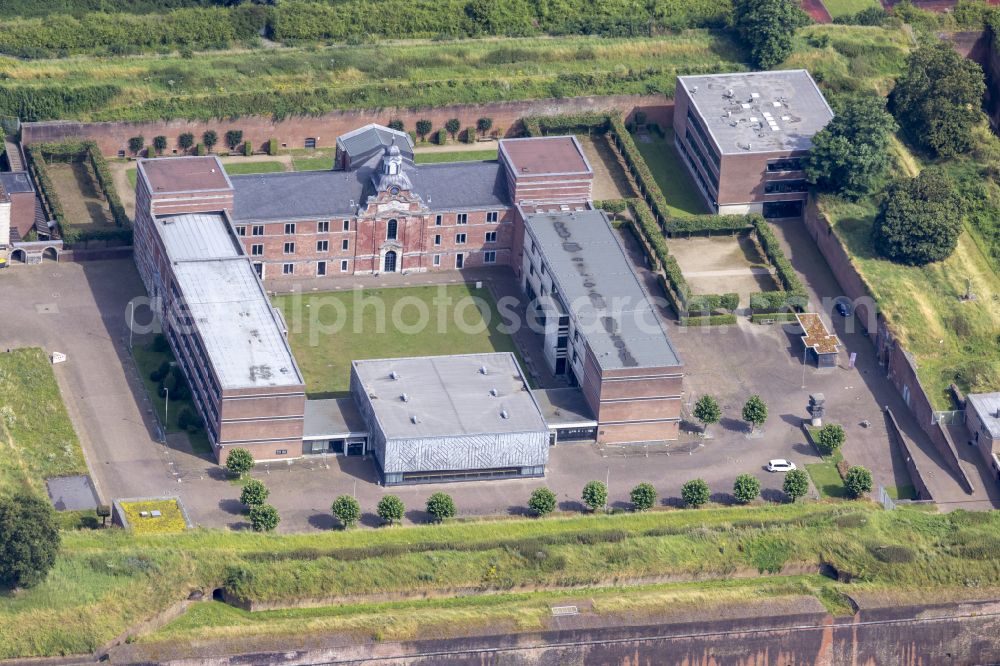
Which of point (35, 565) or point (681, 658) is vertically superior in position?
point (35, 565)

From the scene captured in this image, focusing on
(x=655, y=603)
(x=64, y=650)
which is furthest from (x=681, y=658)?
(x=64, y=650)

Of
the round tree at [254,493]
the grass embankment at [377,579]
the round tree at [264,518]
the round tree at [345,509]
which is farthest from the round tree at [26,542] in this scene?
the round tree at [345,509]

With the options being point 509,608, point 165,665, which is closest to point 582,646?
point 509,608

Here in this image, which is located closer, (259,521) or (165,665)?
(165,665)

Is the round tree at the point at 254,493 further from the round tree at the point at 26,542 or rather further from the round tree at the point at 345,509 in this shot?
the round tree at the point at 26,542

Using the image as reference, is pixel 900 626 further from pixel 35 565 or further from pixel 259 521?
pixel 35 565

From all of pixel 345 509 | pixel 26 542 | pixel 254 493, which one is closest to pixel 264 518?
pixel 254 493
